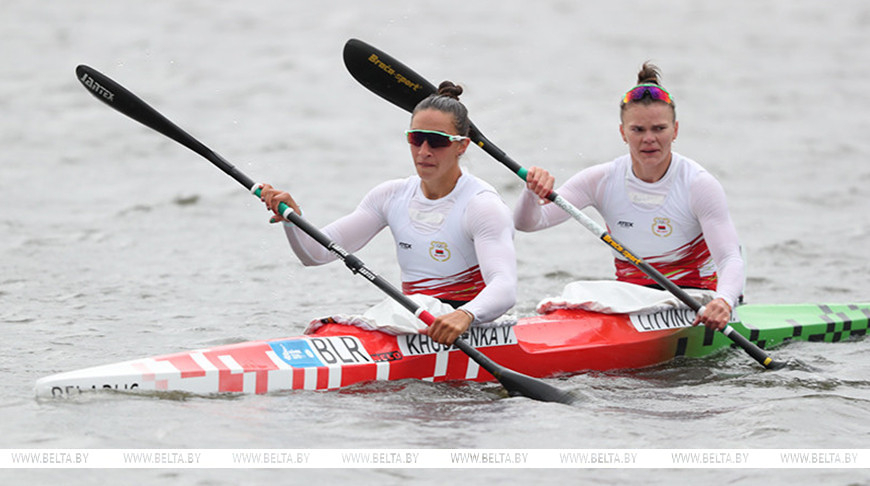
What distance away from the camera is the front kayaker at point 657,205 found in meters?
6.78

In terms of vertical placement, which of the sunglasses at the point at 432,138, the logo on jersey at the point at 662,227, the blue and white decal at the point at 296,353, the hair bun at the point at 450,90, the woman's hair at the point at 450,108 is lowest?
the blue and white decal at the point at 296,353

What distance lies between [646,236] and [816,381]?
1335 mm

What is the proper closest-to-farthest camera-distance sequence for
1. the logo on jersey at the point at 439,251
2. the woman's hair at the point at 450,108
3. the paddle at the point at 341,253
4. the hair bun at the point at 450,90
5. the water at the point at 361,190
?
1. the water at the point at 361,190
2. the paddle at the point at 341,253
3. the woman's hair at the point at 450,108
4. the logo on jersey at the point at 439,251
5. the hair bun at the point at 450,90

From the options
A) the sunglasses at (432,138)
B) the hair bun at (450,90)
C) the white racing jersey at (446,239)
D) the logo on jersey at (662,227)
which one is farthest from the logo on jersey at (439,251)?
the logo on jersey at (662,227)

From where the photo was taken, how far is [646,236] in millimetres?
7129

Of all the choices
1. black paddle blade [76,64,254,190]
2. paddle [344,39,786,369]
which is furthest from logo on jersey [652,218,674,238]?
black paddle blade [76,64,254,190]

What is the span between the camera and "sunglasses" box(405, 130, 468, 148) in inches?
239

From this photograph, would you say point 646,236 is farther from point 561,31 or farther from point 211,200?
point 561,31

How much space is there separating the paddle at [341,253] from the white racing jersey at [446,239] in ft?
0.62

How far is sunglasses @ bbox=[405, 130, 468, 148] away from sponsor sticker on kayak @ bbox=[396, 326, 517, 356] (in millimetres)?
1044

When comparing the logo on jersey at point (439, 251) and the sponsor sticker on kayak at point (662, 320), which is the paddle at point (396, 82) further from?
the logo on jersey at point (439, 251)

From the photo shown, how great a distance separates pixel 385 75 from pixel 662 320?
237 centimetres

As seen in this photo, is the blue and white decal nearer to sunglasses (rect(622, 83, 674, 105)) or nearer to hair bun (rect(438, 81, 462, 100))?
hair bun (rect(438, 81, 462, 100))

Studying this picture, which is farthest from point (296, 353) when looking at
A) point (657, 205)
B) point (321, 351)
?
point (657, 205)
